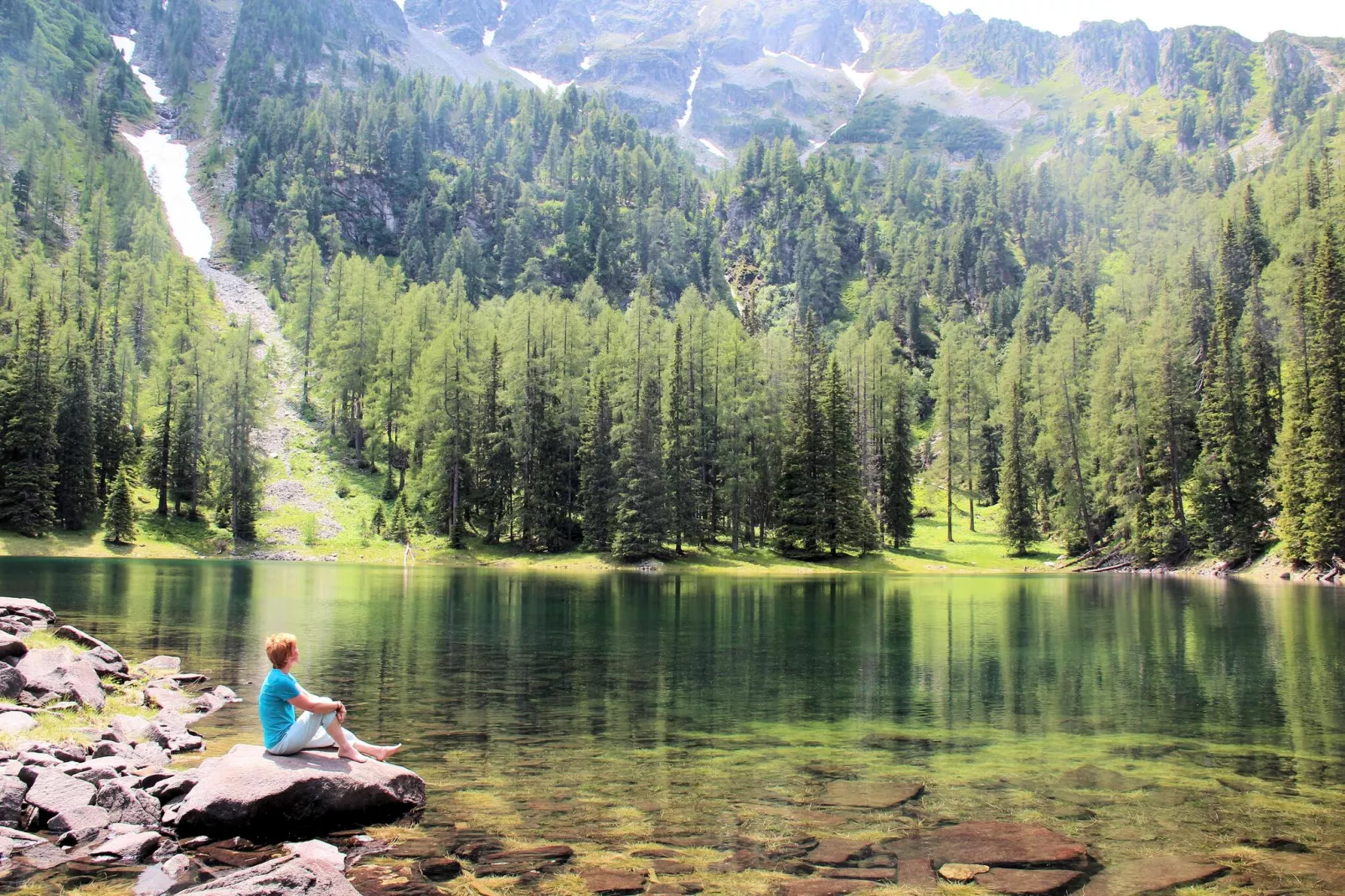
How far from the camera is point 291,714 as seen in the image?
41.8ft

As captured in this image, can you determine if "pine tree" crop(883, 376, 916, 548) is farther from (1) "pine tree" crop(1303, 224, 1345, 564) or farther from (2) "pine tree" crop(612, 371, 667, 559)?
(1) "pine tree" crop(1303, 224, 1345, 564)

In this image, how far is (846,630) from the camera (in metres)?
36.9

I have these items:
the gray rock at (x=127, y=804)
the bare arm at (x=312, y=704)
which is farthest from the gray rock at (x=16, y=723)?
the bare arm at (x=312, y=704)

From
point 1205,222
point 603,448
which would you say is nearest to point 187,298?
point 603,448

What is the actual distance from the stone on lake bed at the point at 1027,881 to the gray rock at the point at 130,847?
33.0 feet

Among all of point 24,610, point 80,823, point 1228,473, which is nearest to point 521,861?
point 80,823

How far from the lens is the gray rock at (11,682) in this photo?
17281 millimetres

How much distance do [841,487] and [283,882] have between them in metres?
77.5

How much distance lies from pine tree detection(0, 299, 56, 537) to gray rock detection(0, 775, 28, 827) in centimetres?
7771

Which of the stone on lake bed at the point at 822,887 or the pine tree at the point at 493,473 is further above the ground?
the pine tree at the point at 493,473

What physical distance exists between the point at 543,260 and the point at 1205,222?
129m

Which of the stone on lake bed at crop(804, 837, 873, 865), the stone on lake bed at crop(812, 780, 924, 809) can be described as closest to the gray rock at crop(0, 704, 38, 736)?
the stone on lake bed at crop(804, 837, 873, 865)

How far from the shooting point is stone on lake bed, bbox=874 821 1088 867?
36.8 ft

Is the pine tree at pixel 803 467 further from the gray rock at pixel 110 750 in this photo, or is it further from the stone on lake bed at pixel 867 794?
the gray rock at pixel 110 750
